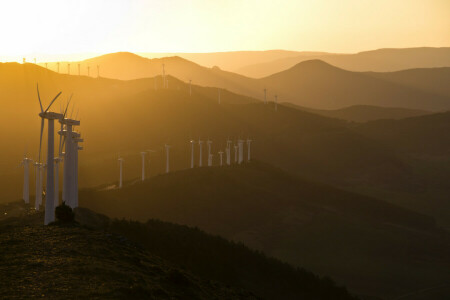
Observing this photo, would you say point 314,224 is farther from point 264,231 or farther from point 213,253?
point 213,253

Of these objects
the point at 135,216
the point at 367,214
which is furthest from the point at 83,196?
the point at 367,214

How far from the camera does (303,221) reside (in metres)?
126

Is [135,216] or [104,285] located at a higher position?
[104,285]

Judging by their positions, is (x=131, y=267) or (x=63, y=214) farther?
(x=63, y=214)

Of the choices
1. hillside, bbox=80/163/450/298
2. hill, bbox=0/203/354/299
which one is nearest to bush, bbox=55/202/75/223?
hill, bbox=0/203/354/299

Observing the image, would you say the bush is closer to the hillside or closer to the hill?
the hill

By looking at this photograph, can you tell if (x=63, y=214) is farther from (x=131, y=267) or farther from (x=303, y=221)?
(x=303, y=221)

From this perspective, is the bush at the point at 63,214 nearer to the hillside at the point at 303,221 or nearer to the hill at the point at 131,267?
the hill at the point at 131,267

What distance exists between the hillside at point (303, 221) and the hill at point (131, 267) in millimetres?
22283

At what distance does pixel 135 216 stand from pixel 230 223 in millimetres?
14654

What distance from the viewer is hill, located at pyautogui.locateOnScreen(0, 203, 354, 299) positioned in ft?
118

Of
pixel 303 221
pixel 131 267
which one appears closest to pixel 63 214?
pixel 131 267

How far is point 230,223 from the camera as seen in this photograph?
12181cm

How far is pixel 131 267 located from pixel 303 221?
85.6 m
